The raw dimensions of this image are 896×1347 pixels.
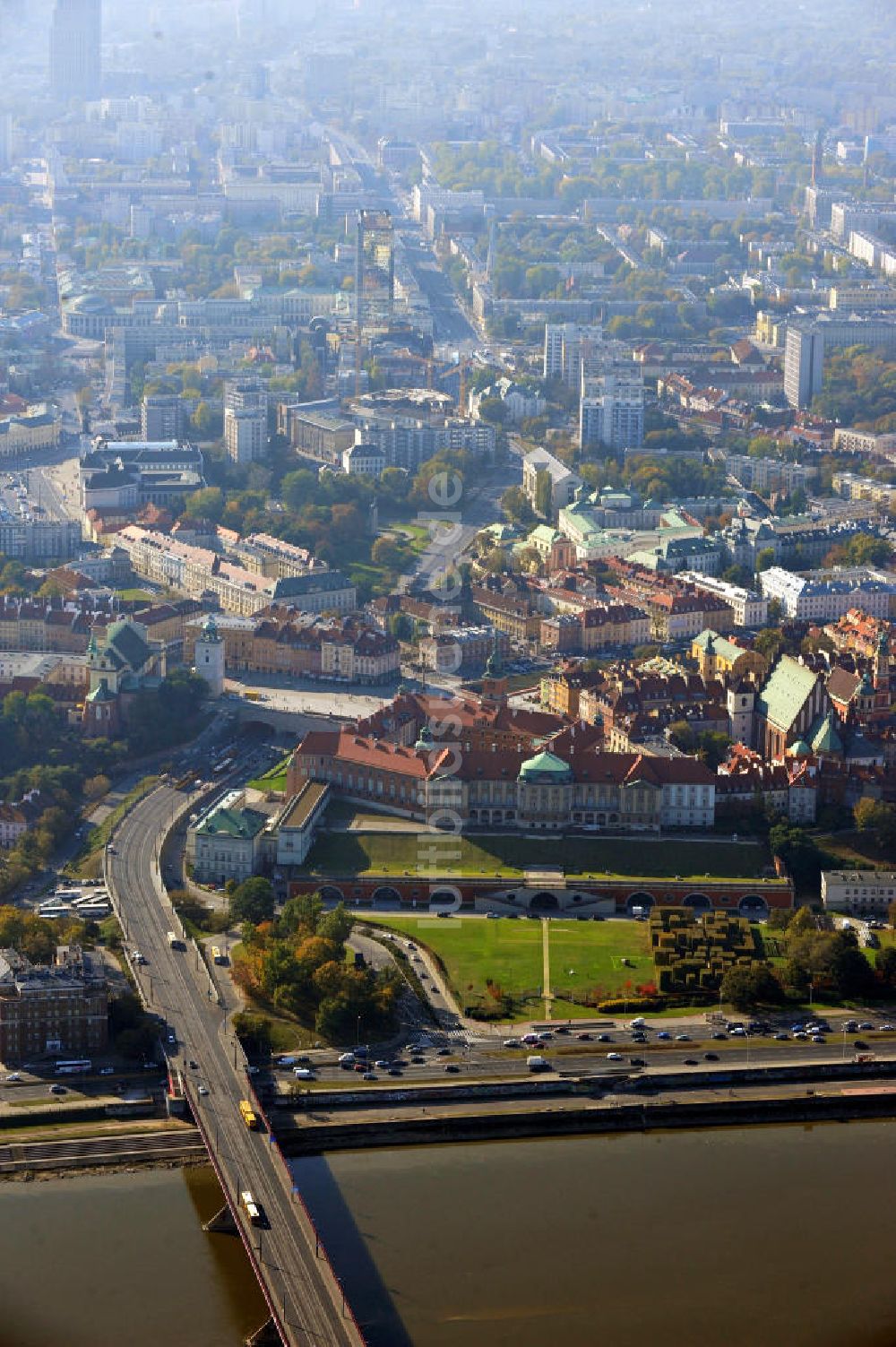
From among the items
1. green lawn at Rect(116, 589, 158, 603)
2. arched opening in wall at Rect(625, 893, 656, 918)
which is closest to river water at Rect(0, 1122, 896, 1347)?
arched opening in wall at Rect(625, 893, 656, 918)

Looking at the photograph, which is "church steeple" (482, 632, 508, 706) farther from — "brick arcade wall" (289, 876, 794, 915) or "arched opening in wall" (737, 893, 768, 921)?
"arched opening in wall" (737, 893, 768, 921)

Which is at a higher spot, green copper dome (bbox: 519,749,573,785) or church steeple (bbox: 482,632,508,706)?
green copper dome (bbox: 519,749,573,785)

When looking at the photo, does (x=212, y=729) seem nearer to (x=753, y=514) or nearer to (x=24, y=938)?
(x=24, y=938)

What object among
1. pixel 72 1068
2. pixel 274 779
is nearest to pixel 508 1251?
pixel 72 1068

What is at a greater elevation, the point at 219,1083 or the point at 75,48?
the point at 75,48

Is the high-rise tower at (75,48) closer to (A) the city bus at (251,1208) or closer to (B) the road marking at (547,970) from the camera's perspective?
(B) the road marking at (547,970)

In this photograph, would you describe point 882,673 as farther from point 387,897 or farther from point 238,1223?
point 238,1223

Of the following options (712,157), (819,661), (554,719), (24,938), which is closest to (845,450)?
(819,661)
